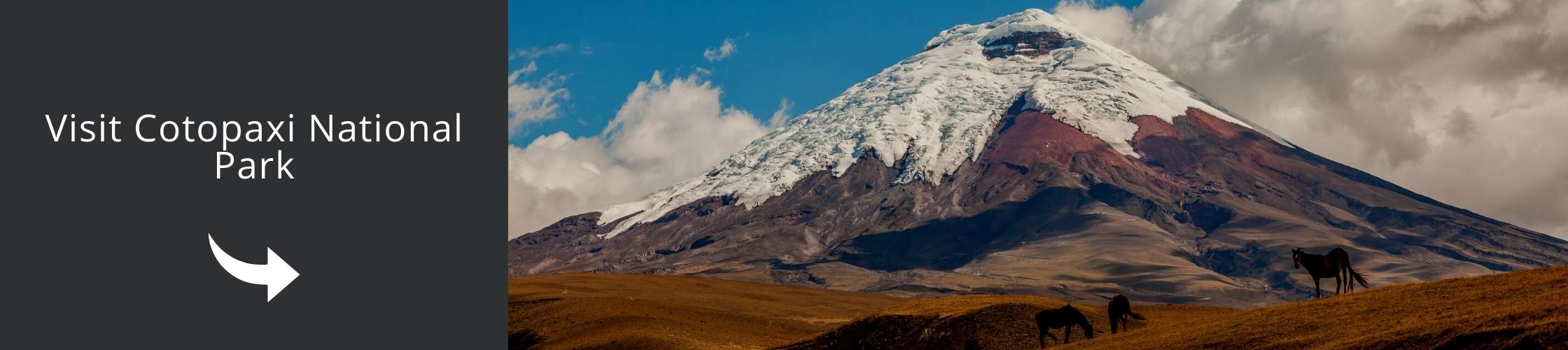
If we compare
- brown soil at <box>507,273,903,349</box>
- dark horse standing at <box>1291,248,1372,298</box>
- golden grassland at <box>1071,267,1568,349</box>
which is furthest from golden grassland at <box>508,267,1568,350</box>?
dark horse standing at <box>1291,248,1372,298</box>

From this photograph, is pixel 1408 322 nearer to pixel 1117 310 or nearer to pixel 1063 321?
pixel 1117 310

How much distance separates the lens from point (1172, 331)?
59.7m

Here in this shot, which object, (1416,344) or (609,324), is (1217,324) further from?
(609,324)

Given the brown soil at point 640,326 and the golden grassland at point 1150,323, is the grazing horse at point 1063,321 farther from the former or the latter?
the brown soil at point 640,326

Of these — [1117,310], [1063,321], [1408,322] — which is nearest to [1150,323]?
[1117,310]
